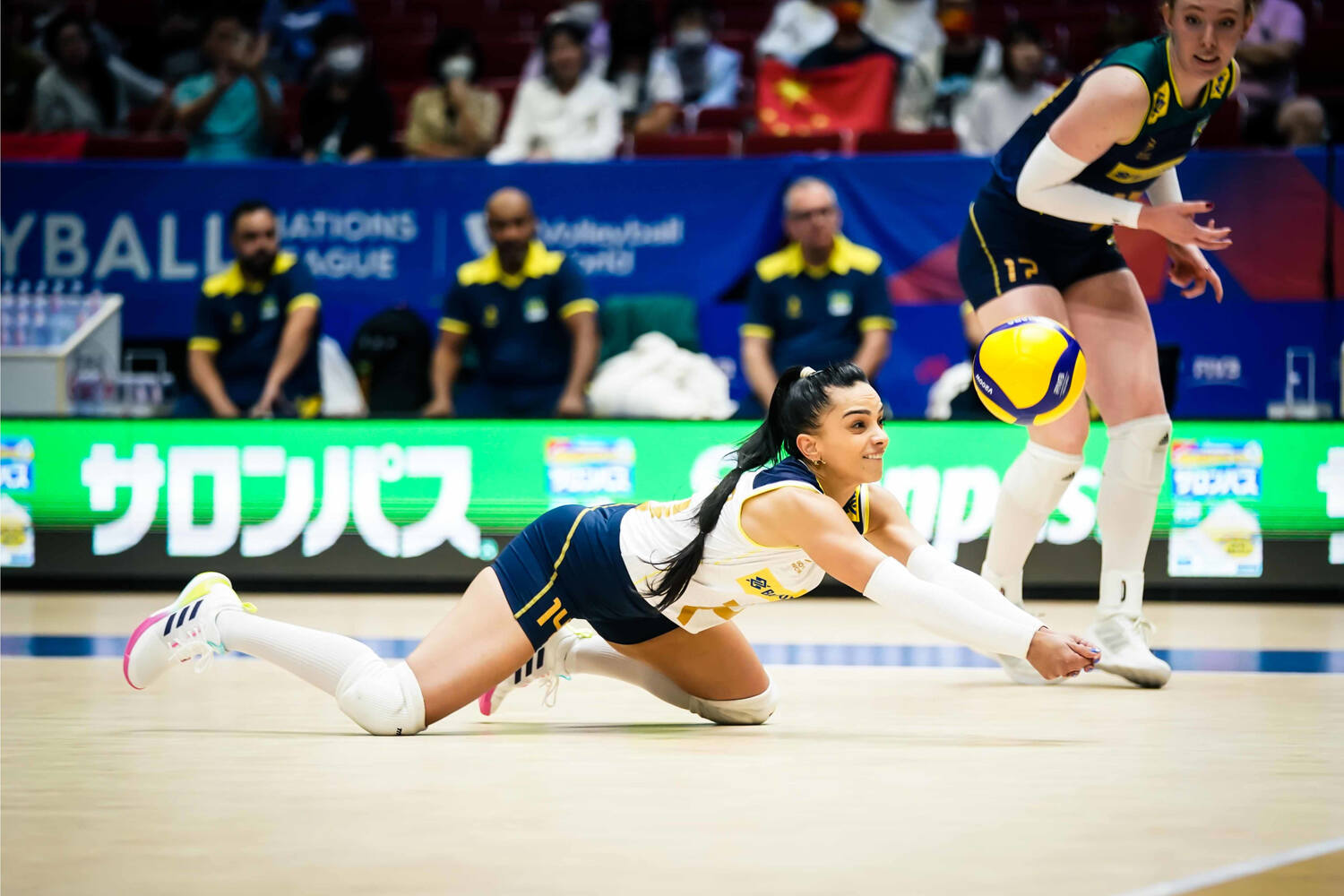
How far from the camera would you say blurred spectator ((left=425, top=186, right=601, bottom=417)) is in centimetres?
865

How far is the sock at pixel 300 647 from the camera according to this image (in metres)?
3.88

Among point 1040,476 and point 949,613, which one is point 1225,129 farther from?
point 949,613

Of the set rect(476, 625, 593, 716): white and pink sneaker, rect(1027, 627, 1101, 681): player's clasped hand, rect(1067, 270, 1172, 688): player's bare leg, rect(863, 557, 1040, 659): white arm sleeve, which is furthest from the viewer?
rect(1067, 270, 1172, 688): player's bare leg

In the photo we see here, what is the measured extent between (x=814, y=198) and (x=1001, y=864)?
610 cm

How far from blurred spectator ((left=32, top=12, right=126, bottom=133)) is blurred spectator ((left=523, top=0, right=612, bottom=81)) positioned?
300 centimetres

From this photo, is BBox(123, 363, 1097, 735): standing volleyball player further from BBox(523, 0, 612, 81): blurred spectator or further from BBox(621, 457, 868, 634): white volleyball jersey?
BBox(523, 0, 612, 81): blurred spectator

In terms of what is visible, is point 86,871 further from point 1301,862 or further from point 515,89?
point 515,89

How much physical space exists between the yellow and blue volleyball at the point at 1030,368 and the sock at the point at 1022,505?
482 mm

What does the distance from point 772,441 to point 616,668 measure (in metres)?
0.80

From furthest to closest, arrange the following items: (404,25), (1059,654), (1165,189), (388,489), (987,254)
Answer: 1. (404,25)
2. (388,489)
3. (1165,189)
4. (987,254)
5. (1059,654)

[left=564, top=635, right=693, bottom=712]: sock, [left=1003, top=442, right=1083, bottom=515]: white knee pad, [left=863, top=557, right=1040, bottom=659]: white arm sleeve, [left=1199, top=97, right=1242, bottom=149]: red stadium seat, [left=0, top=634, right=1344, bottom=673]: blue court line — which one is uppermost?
[left=1199, top=97, right=1242, bottom=149]: red stadium seat

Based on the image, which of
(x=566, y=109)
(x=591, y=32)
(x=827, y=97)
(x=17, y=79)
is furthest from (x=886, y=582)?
(x=17, y=79)

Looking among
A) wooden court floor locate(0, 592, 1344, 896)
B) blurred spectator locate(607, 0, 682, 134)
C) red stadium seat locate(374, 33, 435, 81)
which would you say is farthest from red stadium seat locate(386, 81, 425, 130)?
wooden court floor locate(0, 592, 1344, 896)

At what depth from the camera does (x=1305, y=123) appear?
29.9 ft
